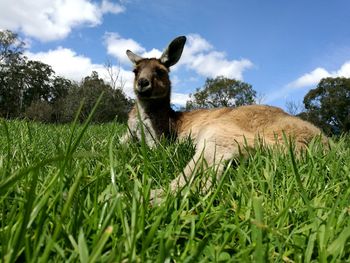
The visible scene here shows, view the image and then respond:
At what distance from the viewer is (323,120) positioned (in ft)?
180

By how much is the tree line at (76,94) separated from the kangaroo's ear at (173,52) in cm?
2351

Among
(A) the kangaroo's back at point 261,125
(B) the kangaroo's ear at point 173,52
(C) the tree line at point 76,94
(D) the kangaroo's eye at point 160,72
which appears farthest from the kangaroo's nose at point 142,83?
(C) the tree line at point 76,94

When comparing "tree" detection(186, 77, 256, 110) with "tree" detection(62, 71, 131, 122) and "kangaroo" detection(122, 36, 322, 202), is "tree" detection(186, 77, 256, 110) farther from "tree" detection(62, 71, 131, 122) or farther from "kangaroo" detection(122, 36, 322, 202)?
"kangaroo" detection(122, 36, 322, 202)

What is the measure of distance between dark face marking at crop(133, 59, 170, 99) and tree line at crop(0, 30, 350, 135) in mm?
23758

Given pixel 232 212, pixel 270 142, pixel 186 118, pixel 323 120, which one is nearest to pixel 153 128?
pixel 186 118

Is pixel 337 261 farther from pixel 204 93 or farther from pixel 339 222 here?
pixel 204 93

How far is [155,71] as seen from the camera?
26.1 ft

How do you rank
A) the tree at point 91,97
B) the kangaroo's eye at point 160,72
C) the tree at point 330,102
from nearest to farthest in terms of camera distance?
the kangaroo's eye at point 160,72 < the tree at point 91,97 < the tree at point 330,102

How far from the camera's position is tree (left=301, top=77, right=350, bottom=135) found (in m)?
55.2

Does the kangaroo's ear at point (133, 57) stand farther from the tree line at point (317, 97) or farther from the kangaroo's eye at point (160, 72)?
the tree line at point (317, 97)

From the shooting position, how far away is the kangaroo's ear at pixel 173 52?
818cm

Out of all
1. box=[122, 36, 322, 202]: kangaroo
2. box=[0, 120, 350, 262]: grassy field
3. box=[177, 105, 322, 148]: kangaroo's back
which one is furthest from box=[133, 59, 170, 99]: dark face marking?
box=[0, 120, 350, 262]: grassy field

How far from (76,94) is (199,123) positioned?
174 feet

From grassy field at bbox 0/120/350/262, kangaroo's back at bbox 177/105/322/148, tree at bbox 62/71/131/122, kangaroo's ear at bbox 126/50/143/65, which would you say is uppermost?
tree at bbox 62/71/131/122
